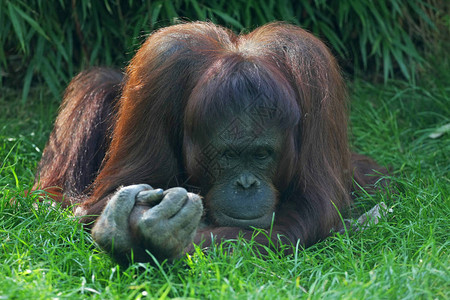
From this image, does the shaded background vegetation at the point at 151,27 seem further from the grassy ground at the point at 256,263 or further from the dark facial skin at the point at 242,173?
the dark facial skin at the point at 242,173

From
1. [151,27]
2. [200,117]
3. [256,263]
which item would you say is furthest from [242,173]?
[151,27]

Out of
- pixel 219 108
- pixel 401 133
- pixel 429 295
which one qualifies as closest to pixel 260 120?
pixel 219 108

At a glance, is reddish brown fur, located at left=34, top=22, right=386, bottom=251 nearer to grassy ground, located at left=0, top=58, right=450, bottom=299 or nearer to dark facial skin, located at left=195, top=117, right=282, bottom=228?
dark facial skin, located at left=195, top=117, right=282, bottom=228

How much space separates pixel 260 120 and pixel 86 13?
7.80ft

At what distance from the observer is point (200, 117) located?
10.7 feet

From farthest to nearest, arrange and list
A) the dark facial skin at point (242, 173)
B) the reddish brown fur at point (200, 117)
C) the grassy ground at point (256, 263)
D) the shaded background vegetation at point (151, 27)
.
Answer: the shaded background vegetation at point (151, 27) → the reddish brown fur at point (200, 117) → the dark facial skin at point (242, 173) → the grassy ground at point (256, 263)

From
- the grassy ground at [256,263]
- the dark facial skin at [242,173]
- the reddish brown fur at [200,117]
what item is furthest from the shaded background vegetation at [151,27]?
the dark facial skin at [242,173]

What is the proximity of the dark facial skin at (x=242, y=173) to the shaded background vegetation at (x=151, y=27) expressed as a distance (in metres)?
1.76

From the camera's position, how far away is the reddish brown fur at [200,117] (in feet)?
11.2

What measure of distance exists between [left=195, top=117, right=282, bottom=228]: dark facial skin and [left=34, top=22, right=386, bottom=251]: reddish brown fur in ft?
0.31

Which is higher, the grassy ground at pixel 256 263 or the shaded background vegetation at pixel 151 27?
the shaded background vegetation at pixel 151 27

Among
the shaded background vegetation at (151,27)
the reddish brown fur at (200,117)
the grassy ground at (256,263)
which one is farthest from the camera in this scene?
the shaded background vegetation at (151,27)

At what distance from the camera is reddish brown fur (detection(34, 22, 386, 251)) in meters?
3.41

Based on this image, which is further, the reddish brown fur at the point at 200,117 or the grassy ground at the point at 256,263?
the reddish brown fur at the point at 200,117
